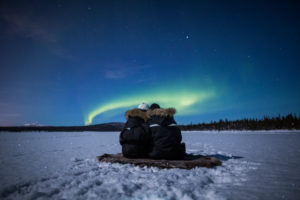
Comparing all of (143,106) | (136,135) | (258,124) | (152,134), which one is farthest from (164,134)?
(258,124)

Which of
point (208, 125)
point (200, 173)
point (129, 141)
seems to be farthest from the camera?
point (208, 125)

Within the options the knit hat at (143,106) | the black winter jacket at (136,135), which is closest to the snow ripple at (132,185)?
the black winter jacket at (136,135)

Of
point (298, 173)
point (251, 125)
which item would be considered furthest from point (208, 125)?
point (298, 173)

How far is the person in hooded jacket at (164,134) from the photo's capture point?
4.95 m

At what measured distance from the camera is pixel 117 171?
438cm

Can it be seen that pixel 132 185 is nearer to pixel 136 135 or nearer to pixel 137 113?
pixel 136 135

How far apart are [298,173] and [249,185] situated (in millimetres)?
1887

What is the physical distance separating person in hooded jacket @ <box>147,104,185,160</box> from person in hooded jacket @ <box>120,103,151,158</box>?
0.20 meters

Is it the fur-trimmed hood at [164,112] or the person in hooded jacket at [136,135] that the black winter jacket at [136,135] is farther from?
the fur-trimmed hood at [164,112]

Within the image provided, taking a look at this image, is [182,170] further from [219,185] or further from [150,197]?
[150,197]

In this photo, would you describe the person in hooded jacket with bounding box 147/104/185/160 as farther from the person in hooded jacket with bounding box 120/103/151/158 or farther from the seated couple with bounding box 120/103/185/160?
the person in hooded jacket with bounding box 120/103/151/158

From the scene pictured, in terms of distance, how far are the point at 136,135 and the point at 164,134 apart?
77 cm

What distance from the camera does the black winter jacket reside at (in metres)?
5.00

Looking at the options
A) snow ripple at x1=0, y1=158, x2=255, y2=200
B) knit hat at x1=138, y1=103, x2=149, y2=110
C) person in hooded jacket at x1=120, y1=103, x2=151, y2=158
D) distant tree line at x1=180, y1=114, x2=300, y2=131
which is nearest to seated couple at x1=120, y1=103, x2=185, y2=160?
person in hooded jacket at x1=120, y1=103, x2=151, y2=158
